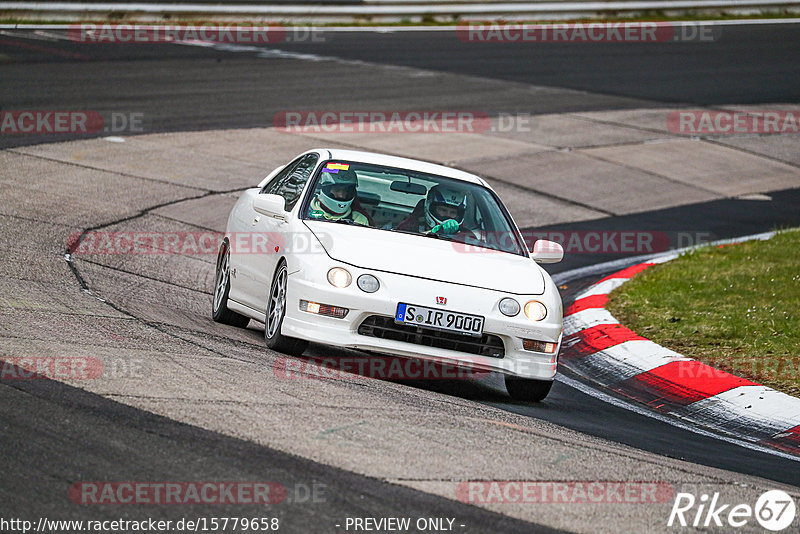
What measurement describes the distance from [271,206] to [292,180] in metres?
0.74

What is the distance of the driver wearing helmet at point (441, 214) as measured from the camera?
8125mm

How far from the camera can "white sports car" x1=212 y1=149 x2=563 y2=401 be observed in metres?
7.11

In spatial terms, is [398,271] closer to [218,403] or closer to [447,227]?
[447,227]

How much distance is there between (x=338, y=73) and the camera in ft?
75.9

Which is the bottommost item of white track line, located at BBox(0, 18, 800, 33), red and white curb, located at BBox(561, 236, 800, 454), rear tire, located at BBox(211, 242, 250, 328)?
red and white curb, located at BBox(561, 236, 800, 454)

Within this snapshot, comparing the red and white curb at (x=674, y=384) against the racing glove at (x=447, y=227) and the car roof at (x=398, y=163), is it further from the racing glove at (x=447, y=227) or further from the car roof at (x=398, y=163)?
the car roof at (x=398, y=163)

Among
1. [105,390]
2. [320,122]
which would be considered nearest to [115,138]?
[320,122]

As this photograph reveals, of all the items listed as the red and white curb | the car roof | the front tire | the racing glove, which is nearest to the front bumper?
the front tire

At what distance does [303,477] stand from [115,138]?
39.6ft

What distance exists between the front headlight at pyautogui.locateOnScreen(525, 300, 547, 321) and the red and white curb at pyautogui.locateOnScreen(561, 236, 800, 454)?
107cm

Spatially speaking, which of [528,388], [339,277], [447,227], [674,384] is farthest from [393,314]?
[674,384]

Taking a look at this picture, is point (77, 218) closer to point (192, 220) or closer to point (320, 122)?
point (192, 220)

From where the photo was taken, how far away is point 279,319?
7.45 meters

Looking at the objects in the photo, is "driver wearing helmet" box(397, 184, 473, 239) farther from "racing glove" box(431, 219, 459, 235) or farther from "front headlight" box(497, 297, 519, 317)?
"front headlight" box(497, 297, 519, 317)
